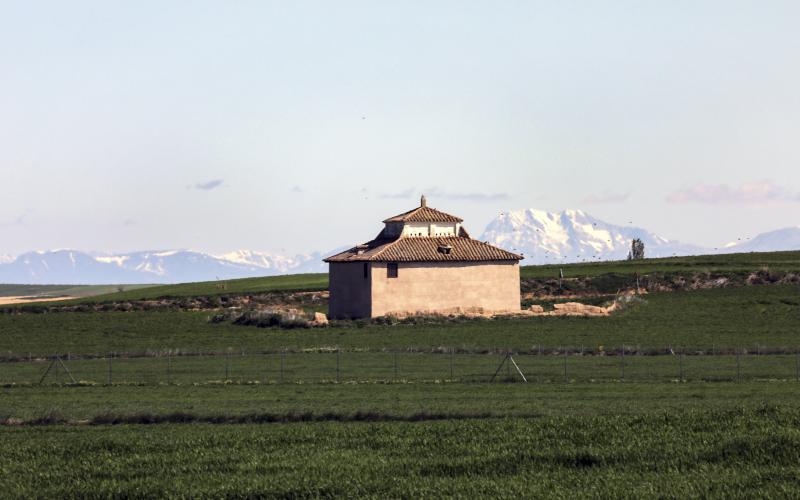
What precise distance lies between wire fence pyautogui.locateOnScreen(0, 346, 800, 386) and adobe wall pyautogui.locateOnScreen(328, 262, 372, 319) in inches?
863

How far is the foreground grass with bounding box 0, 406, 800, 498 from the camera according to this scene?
29.1 metres

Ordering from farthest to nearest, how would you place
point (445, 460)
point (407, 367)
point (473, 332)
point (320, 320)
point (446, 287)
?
1. point (446, 287)
2. point (320, 320)
3. point (473, 332)
4. point (407, 367)
5. point (445, 460)

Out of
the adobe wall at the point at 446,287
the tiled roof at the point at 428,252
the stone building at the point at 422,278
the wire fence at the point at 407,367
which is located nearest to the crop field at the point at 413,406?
the wire fence at the point at 407,367

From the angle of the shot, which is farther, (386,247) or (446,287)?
(446,287)

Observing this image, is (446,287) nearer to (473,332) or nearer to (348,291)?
(348,291)

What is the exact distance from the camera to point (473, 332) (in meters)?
94.9

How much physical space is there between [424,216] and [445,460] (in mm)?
81798

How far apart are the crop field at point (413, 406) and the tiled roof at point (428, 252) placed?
6.53 metres

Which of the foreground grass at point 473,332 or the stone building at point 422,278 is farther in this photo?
the stone building at point 422,278

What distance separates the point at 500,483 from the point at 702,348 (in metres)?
54.0

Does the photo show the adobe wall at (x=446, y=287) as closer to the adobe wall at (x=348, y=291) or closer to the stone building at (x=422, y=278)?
the stone building at (x=422, y=278)

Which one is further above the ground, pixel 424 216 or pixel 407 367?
pixel 424 216

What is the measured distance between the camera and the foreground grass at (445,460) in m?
29.1

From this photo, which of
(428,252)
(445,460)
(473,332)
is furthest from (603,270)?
(445,460)
